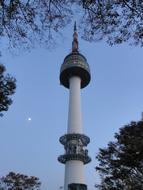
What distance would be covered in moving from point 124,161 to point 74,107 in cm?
4750

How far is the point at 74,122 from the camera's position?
2736 inches

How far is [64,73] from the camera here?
7675 cm

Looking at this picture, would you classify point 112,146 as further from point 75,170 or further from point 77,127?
point 77,127

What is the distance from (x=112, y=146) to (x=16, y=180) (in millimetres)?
19095

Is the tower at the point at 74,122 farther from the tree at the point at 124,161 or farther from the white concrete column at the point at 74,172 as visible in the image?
the tree at the point at 124,161

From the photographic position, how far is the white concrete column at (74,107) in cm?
6855

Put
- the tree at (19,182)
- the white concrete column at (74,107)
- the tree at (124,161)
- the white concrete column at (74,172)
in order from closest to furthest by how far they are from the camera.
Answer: the tree at (124,161) → the tree at (19,182) → the white concrete column at (74,172) → the white concrete column at (74,107)

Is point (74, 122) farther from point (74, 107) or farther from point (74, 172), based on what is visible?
point (74, 172)

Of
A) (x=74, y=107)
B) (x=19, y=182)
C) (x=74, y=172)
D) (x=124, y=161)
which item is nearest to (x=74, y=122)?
(x=74, y=107)

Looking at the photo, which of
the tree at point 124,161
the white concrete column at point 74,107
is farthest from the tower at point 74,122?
the tree at point 124,161

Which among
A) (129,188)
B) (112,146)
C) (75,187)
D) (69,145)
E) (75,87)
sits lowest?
(75,187)

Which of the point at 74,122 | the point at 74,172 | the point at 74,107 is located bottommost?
the point at 74,172

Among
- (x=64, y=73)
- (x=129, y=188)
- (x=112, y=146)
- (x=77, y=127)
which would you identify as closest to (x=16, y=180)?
(x=112, y=146)

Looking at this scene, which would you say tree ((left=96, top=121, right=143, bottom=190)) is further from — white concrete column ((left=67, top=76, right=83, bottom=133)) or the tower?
white concrete column ((left=67, top=76, right=83, bottom=133))
